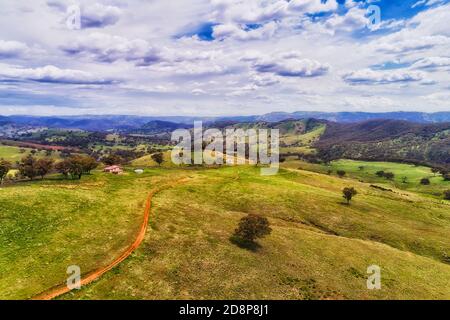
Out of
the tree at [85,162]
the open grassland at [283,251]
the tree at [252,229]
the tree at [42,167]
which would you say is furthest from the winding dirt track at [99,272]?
the tree at [42,167]

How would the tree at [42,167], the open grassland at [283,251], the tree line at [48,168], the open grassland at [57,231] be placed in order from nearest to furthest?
the open grassland at [57,231], the open grassland at [283,251], the tree line at [48,168], the tree at [42,167]

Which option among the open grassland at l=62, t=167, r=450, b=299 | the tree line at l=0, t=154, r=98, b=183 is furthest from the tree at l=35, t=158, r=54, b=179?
the open grassland at l=62, t=167, r=450, b=299

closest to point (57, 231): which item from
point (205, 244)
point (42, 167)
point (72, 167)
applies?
point (205, 244)

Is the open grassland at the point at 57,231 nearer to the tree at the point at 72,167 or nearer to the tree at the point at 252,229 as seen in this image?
the tree at the point at 72,167

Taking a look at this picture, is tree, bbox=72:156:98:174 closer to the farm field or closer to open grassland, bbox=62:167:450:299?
the farm field

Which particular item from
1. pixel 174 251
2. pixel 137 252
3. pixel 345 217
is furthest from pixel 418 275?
pixel 137 252
